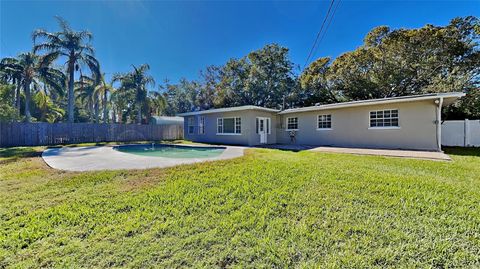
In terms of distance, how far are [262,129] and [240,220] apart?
11.3 metres

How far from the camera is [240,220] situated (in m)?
2.83

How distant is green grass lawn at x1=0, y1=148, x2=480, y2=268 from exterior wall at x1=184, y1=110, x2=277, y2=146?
320 inches

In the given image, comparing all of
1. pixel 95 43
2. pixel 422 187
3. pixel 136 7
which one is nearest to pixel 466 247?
pixel 422 187

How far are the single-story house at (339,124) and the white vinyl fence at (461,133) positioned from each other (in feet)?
7.13

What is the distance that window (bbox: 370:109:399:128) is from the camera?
1002 centimetres

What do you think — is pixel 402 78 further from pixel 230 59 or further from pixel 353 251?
pixel 353 251

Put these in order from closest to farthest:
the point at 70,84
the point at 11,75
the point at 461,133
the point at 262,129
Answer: the point at 461,133, the point at 262,129, the point at 70,84, the point at 11,75

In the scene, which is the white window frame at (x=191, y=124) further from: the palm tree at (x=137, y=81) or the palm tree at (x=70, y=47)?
the palm tree at (x=70, y=47)

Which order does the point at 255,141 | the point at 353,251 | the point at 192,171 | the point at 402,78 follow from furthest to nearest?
1. the point at 402,78
2. the point at 255,141
3. the point at 192,171
4. the point at 353,251

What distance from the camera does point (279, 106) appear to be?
2320cm

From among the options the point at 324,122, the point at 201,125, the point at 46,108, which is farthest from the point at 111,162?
the point at 46,108

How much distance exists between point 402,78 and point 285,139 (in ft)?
34.6

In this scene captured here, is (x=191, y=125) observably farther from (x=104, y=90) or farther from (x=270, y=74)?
(x=104, y=90)

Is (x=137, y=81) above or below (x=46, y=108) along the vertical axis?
above
